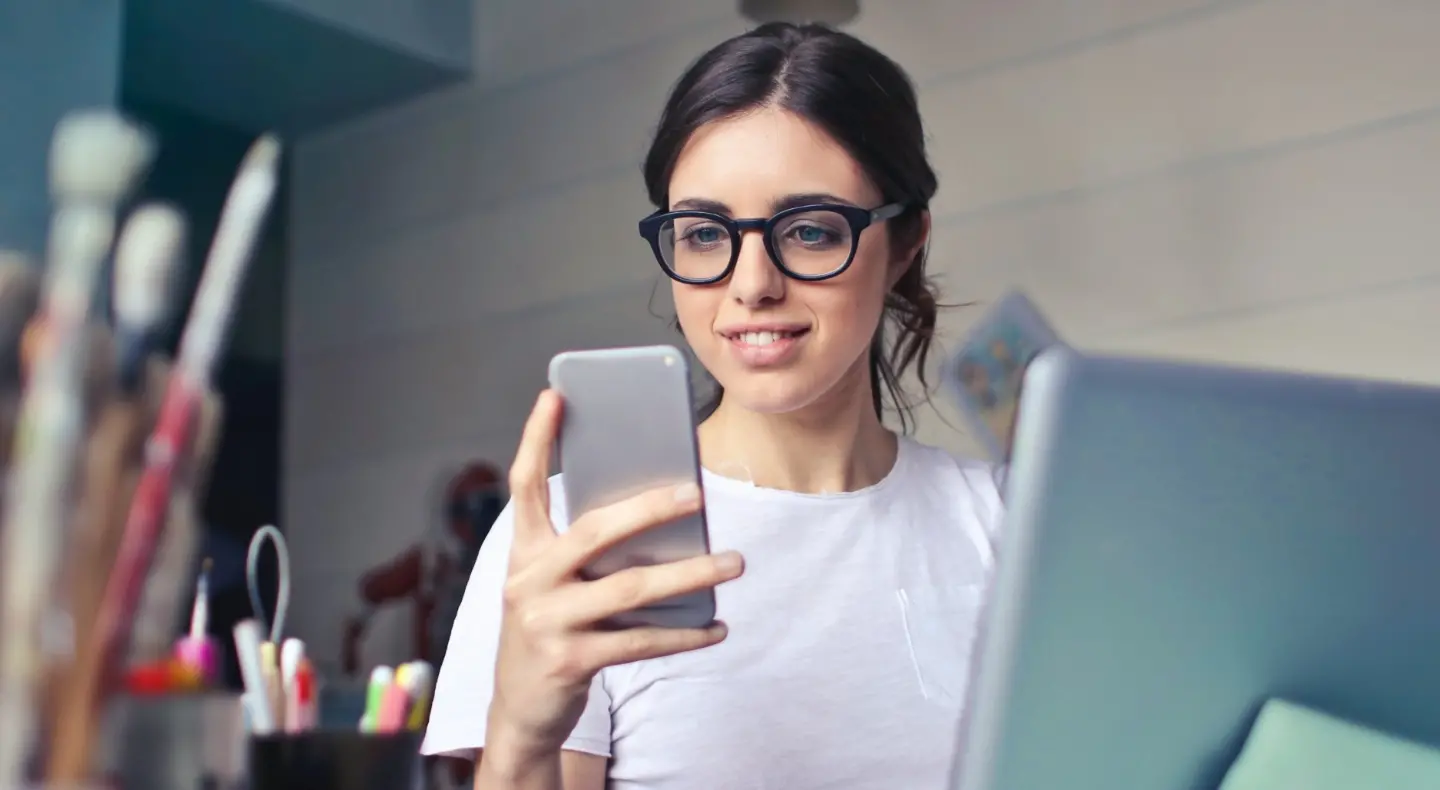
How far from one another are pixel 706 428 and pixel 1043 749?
0.67 m

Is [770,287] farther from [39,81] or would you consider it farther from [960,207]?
[39,81]

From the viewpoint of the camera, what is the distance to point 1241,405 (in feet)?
1.51

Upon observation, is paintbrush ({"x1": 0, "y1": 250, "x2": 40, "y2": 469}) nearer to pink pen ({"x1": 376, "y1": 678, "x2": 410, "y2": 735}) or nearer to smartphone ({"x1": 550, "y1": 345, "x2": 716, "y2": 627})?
smartphone ({"x1": 550, "y1": 345, "x2": 716, "y2": 627})

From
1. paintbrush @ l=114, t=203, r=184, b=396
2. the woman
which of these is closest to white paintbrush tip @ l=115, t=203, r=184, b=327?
paintbrush @ l=114, t=203, r=184, b=396

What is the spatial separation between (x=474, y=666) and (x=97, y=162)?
513 millimetres

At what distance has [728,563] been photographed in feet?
2.22

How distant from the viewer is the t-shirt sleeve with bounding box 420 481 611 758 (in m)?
0.87

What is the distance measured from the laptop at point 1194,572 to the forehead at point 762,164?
0.55m

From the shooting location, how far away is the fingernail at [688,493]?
685mm

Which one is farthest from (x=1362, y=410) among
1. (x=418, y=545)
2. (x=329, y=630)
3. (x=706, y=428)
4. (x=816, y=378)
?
(x=329, y=630)

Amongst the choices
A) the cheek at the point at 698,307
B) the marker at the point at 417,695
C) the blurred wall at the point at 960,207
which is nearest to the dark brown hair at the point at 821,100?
the cheek at the point at 698,307

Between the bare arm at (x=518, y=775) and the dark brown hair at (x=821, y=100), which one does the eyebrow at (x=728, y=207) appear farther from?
the bare arm at (x=518, y=775)

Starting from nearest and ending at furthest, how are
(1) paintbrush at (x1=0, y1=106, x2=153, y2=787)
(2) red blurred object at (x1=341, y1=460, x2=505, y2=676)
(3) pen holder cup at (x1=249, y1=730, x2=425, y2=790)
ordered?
(1) paintbrush at (x1=0, y1=106, x2=153, y2=787), (3) pen holder cup at (x1=249, y1=730, x2=425, y2=790), (2) red blurred object at (x1=341, y1=460, x2=505, y2=676)

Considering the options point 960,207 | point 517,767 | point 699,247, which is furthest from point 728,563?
point 960,207
